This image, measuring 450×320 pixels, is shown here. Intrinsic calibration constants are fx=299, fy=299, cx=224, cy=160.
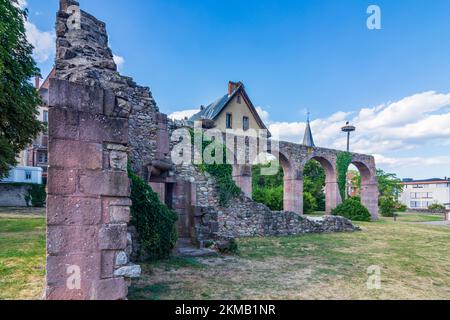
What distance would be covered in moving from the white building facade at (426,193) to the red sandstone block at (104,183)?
215 ft

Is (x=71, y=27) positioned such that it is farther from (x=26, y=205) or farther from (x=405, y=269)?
(x=26, y=205)

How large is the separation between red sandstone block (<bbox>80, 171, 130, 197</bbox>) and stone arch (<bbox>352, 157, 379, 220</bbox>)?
23507mm

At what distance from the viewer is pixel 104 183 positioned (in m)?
3.66

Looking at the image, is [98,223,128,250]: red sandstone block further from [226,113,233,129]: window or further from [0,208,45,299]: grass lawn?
[226,113,233,129]: window

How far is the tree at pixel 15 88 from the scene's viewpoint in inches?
446

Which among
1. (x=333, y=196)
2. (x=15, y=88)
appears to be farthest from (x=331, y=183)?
(x=15, y=88)

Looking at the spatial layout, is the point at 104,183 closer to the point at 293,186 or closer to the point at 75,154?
the point at 75,154

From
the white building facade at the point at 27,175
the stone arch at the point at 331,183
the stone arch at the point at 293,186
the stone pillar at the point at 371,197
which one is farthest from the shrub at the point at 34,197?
the stone pillar at the point at 371,197

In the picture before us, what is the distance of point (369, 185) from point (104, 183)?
25252 mm

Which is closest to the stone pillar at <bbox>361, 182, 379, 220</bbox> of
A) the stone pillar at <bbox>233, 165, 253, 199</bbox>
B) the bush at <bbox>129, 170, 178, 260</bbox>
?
the stone pillar at <bbox>233, 165, 253, 199</bbox>

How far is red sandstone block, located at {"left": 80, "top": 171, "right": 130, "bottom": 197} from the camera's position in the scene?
3.58 m

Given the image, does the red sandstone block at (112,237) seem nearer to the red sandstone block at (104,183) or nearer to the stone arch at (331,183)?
the red sandstone block at (104,183)

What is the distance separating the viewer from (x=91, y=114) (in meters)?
3.67
